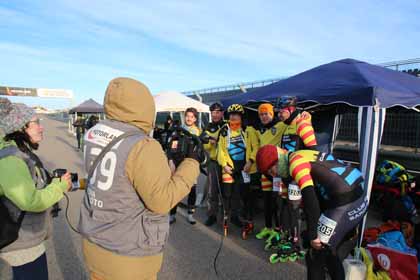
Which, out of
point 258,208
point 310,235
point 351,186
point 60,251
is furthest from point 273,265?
point 60,251

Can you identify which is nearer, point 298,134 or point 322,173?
point 322,173

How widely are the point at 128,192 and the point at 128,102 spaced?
43 centimetres

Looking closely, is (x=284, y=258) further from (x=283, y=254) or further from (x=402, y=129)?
(x=402, y=129)

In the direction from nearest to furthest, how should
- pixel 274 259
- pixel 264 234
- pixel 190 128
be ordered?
pixel 274 259 < pixel 264 234 < pixel 190 128

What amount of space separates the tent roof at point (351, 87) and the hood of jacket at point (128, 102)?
321 cm

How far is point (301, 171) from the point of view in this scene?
7.30 ft

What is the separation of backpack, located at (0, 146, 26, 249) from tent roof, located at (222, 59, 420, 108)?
3772mm

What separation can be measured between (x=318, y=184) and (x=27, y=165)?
2.06m

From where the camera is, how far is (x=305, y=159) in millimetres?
2289

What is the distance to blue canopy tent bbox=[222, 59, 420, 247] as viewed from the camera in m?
3.76

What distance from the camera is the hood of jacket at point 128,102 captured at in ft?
4.68

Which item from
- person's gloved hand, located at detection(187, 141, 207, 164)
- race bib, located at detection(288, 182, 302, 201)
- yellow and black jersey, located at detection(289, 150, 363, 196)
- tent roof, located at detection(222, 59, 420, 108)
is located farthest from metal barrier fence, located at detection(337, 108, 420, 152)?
person's gloved hand, located at detection(187, 141, 207, 164)

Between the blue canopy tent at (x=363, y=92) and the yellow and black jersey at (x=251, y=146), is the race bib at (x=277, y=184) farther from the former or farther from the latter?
the blue canopy tent at (x=363, y=92)

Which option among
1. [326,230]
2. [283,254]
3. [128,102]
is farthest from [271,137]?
[128,102]
